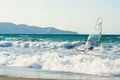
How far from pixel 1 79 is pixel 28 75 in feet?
4.88

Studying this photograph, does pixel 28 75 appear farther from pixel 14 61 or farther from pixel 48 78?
pixel 14 61

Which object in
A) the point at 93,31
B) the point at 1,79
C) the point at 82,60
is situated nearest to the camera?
the point at 1,79

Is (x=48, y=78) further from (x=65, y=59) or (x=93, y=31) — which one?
(x=93, y=31)

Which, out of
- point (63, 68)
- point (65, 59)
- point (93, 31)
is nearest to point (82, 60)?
point (65, 59)

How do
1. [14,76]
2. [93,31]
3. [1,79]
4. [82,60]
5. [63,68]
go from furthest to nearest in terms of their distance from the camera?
[93,31], [82,60], [63,68], [14,76], [1,79]

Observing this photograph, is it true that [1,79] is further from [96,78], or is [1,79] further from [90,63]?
[90,63]

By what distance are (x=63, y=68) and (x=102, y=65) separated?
1.86 m

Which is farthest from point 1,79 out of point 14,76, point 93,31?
point 93,31

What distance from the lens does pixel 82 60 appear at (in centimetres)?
1948

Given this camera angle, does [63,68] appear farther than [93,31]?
No

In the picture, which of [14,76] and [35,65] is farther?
[35,65]

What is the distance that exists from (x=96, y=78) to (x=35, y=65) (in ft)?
16.6

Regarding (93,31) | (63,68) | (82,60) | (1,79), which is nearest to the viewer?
(1,79)

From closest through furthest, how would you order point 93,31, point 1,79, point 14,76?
point 1,79
point 14,76
point 93,31
